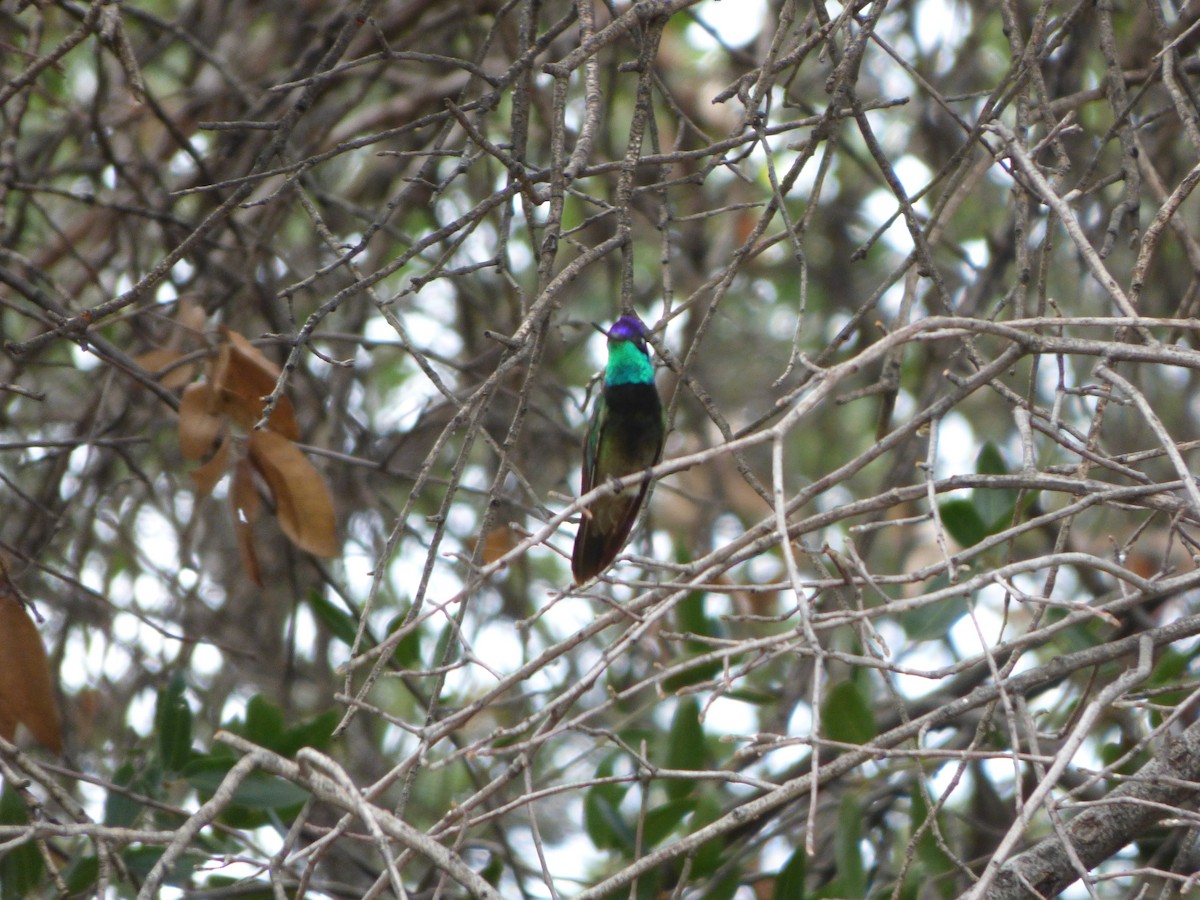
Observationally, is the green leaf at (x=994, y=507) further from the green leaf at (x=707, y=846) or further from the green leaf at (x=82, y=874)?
the green leaf at (x=82, y=874)

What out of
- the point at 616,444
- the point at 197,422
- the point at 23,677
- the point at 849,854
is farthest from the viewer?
the point at 616,444

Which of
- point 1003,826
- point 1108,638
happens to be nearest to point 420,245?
point 1108,638

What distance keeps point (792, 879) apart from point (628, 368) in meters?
1.60

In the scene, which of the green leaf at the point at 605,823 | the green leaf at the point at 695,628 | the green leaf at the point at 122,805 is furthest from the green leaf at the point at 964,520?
the green leaf at the point at 122,805

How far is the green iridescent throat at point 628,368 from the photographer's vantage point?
3930 mm

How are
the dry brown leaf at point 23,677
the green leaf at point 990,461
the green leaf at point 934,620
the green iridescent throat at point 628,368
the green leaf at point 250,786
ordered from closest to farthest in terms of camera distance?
the dry brown leaf at point 23,677
the green leaf at point 250,786
the green leaf at point 990,461
the green leaf at point 934,620
the green iridescent throat at point 628,368

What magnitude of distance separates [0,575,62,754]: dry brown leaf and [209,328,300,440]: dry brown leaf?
2.26 feet

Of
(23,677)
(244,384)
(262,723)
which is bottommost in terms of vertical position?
(262,723)

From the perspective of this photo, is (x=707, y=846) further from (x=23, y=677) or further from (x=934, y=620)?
(x=23, y=677)

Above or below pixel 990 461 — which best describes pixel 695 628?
below

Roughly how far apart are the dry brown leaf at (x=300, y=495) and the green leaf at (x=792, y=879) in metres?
1.38

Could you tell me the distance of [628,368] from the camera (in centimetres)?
407

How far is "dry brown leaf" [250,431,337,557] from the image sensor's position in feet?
10.7

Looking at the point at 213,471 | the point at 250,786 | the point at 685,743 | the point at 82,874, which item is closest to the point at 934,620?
the point at 685,743
